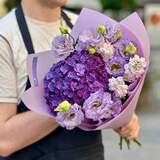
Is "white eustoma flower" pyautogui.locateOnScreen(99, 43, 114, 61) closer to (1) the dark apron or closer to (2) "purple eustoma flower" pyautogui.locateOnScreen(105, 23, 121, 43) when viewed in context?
(2) "purple eustoma flower" pyautogui.locateOnScreen(105, 23, 121, 43)

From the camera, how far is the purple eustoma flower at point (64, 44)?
7.96 feet

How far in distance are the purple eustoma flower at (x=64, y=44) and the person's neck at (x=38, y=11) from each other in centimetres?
31

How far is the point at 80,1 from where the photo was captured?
20141mm

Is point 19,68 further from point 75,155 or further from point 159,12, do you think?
point 159,12

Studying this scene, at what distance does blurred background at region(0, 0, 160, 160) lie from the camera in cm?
720

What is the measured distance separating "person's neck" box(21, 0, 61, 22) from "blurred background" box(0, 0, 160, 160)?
716mm

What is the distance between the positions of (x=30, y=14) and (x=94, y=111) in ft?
1.96

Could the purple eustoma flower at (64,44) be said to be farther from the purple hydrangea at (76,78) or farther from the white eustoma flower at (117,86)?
the white eustoma flower at (117,86)

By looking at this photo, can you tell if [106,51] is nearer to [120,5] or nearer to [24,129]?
[24,129]

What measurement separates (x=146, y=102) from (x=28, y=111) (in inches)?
336

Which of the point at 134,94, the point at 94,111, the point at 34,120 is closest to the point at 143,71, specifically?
the point at 134,94

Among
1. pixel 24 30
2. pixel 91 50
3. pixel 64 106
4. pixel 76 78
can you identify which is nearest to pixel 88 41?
pixel 91 50

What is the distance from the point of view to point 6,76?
2.59 m

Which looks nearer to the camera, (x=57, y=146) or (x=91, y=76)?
(x=91, y=76)
